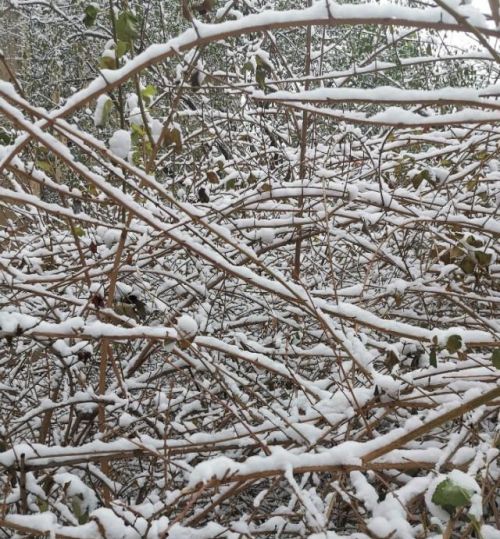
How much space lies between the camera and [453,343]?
4.79 ft

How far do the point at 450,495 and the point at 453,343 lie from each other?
551mm

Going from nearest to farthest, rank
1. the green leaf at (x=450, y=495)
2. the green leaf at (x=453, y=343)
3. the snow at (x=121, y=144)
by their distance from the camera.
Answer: the green leaf at (x=450, y=495) < the green leaf at (x=453, y=343) < the snow at (x=121, y=144)

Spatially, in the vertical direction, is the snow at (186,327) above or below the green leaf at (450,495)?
above

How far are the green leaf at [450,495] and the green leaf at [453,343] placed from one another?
51 centimetres

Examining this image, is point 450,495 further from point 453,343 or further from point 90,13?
point 90,13

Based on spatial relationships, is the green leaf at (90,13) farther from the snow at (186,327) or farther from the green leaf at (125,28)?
the snow at (186,327)

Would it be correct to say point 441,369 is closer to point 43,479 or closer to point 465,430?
point 465,430

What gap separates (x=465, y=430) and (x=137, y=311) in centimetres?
101

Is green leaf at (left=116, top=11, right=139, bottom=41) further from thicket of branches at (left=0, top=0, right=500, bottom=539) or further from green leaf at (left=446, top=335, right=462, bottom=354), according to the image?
green leaf at (left=446, top=335, right=462, bottom=354)

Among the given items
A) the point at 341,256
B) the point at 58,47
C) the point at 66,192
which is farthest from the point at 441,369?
the point at 58,47

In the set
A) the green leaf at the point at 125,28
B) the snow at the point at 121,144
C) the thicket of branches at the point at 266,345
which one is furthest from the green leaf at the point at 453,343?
the green leaf at the point at 125,28

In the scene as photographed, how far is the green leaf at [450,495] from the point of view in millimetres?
954

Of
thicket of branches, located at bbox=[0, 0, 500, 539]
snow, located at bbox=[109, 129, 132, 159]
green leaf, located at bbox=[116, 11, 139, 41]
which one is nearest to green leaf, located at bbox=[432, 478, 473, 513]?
thicket of branches, located at bbox=[0, 0, 500, 539]

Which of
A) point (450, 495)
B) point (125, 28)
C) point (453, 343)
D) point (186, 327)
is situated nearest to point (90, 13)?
point (125, 28)
